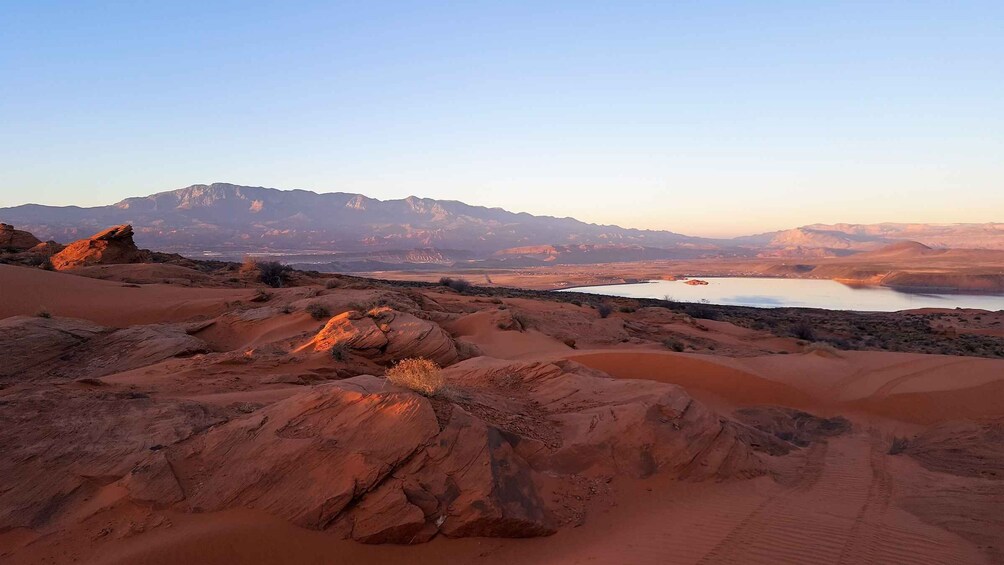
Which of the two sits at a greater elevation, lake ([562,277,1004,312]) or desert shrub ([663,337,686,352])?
desert shrub ([663,337,686,352])

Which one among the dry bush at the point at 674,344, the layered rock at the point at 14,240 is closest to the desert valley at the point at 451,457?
the dry bush at the point at 674,344

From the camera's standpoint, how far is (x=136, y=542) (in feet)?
16.8

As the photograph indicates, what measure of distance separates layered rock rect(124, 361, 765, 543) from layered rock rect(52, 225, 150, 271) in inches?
986

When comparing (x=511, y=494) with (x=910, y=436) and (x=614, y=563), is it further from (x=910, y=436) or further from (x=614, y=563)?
(x=910, y=436)

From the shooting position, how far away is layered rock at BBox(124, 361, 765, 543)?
5742 mm

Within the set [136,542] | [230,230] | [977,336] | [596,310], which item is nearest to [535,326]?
[596,310]

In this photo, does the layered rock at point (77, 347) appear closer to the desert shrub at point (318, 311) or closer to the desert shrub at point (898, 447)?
the desert shrub at point (318, 311)

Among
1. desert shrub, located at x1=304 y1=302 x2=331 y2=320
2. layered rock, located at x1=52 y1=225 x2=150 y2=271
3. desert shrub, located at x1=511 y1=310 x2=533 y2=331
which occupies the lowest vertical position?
desert shrub, located at x1=511 y1=310 x2=533 y2=331

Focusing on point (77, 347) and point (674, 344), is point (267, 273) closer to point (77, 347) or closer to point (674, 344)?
point (77, 347)

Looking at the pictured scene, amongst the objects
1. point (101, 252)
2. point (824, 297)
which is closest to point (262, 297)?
point (101, 252)

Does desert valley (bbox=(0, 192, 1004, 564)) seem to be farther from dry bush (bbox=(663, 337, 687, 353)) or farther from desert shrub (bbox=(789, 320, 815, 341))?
desert shrub (bbox=(789, 320, 815, 341))

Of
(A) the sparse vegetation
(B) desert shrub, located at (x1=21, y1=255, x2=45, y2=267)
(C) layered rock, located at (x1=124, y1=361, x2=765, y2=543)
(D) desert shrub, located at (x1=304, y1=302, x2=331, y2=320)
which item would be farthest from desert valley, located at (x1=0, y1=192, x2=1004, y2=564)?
(B) desert shrub, located at (x1=21, y1=255, x2=45, y2=267)

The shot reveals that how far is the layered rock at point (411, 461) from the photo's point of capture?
18.8 feet

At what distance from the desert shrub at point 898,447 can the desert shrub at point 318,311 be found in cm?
1315
